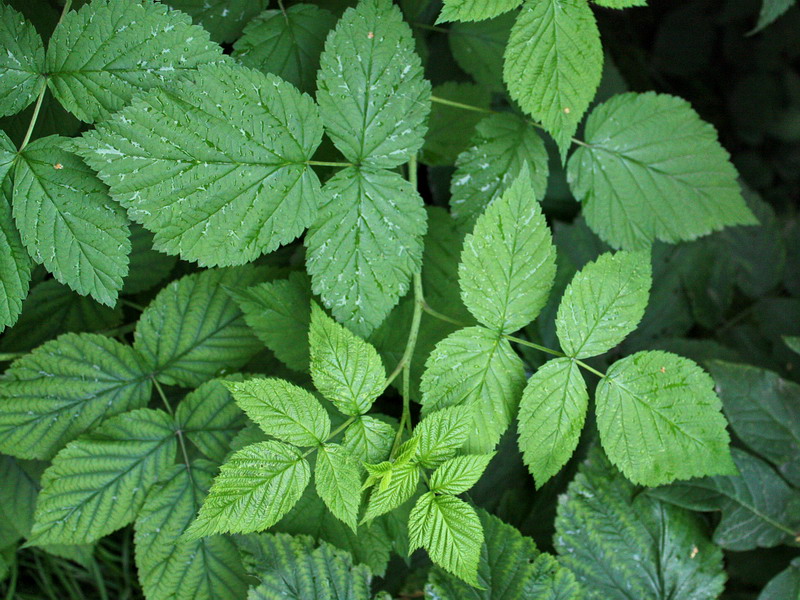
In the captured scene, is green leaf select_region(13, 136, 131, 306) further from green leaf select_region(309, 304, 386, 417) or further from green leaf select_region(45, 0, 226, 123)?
green leaf select_region(309, 304, 386, 417)

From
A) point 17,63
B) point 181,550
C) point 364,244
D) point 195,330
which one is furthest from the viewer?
point 195,330

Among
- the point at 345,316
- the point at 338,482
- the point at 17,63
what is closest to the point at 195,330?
the point at 345,316

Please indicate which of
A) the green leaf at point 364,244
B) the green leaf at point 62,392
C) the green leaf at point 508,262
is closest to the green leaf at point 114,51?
the green leaf at point 364,244

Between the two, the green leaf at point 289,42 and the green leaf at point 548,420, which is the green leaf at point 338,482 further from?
the green leaf at point 289,42

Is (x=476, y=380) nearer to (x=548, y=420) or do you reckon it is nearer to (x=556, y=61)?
(x=548, y=420)

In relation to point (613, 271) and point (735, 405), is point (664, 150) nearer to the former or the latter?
point (613, 271)

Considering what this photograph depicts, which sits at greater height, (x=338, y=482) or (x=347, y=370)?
(x=347, y=370)
